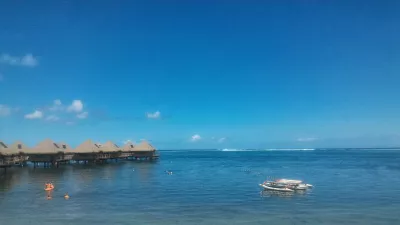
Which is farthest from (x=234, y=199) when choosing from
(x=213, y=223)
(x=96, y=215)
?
(x=96, y=215)

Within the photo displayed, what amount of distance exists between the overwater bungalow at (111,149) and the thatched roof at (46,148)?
15.0 metres

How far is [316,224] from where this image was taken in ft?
79.2

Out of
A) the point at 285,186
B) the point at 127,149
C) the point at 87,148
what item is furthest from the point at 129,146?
→ the point at 285,186

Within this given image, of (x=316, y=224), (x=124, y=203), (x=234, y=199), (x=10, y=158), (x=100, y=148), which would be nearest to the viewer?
(x=316, y=224)

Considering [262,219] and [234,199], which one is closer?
[262,219]

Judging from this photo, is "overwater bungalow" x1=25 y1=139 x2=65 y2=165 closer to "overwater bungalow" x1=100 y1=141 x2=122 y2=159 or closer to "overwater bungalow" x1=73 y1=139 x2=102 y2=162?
"overwater bungalow" x1=73 y1=139 x2=102 y2=162

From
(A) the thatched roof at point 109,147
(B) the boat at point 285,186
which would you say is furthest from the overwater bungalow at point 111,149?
(B) the boat at point 285,186

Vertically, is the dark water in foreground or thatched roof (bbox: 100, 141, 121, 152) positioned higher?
thatched roof (bbox: 100, 141, 121, 152)

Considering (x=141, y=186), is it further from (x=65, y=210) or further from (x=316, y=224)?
(x=316, y=224)

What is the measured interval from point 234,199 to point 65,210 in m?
14.2

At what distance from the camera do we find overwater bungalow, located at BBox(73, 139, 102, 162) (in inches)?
3354

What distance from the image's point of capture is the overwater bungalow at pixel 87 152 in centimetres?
8519

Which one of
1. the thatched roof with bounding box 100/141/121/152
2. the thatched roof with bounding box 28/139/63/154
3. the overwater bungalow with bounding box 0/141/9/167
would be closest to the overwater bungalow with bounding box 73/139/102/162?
the thatched roof with bounding box 100/141/121/152

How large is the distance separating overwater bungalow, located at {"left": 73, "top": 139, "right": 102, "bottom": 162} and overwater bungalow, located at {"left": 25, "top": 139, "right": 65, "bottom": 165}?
268 inches
